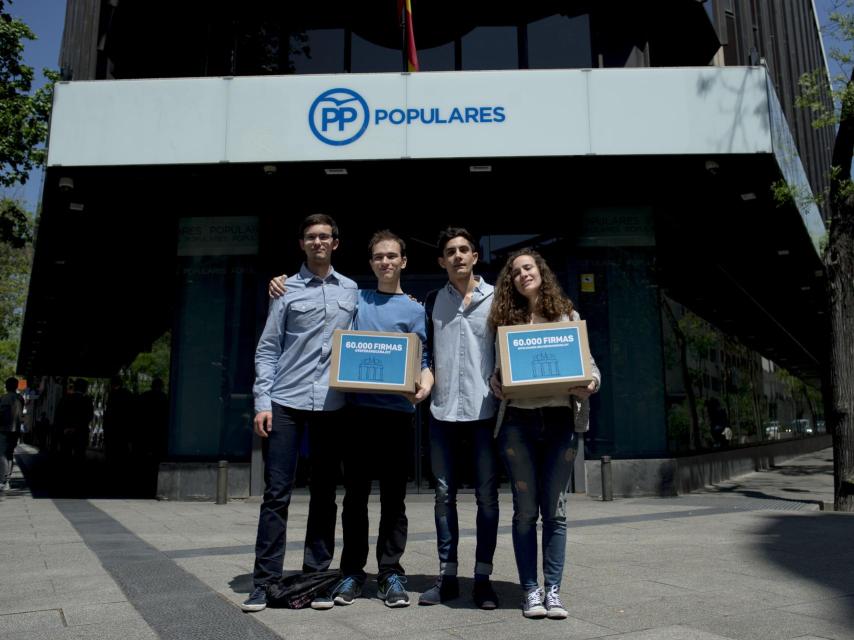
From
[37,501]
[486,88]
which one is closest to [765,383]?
[486,88]

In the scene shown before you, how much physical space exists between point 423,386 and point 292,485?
0.89m

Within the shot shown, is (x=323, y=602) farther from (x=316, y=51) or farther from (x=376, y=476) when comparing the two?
(x=316, y=51)

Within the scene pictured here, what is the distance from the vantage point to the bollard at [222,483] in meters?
10.2

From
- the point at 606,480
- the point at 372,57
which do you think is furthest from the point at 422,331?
the point at 372,57

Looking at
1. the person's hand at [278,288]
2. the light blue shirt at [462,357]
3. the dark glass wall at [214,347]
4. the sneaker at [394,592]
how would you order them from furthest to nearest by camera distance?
the dark glass wall at [214,347], the person's hand at [278,288], the light blue shirt at [462,357], the sneaker at [394,592]

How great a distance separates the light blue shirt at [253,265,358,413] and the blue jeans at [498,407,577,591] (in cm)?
101

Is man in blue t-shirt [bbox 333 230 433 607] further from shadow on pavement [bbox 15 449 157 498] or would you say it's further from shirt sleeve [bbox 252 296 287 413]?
shadow on pavement [bbox 15 449 157 498]

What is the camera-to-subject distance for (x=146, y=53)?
13.6 m

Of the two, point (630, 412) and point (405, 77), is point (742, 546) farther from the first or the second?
point (405, 77)

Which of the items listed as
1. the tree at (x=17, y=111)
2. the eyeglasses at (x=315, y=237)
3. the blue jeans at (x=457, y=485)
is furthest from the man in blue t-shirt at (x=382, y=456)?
the tree at (x=17, y=111)

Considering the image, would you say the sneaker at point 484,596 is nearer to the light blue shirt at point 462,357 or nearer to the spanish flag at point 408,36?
the light blue shirt at point 462,357

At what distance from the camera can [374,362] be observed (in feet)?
12.6

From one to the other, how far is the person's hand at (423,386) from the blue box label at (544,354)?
54 centimetres

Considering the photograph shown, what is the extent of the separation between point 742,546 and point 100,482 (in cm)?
1314
